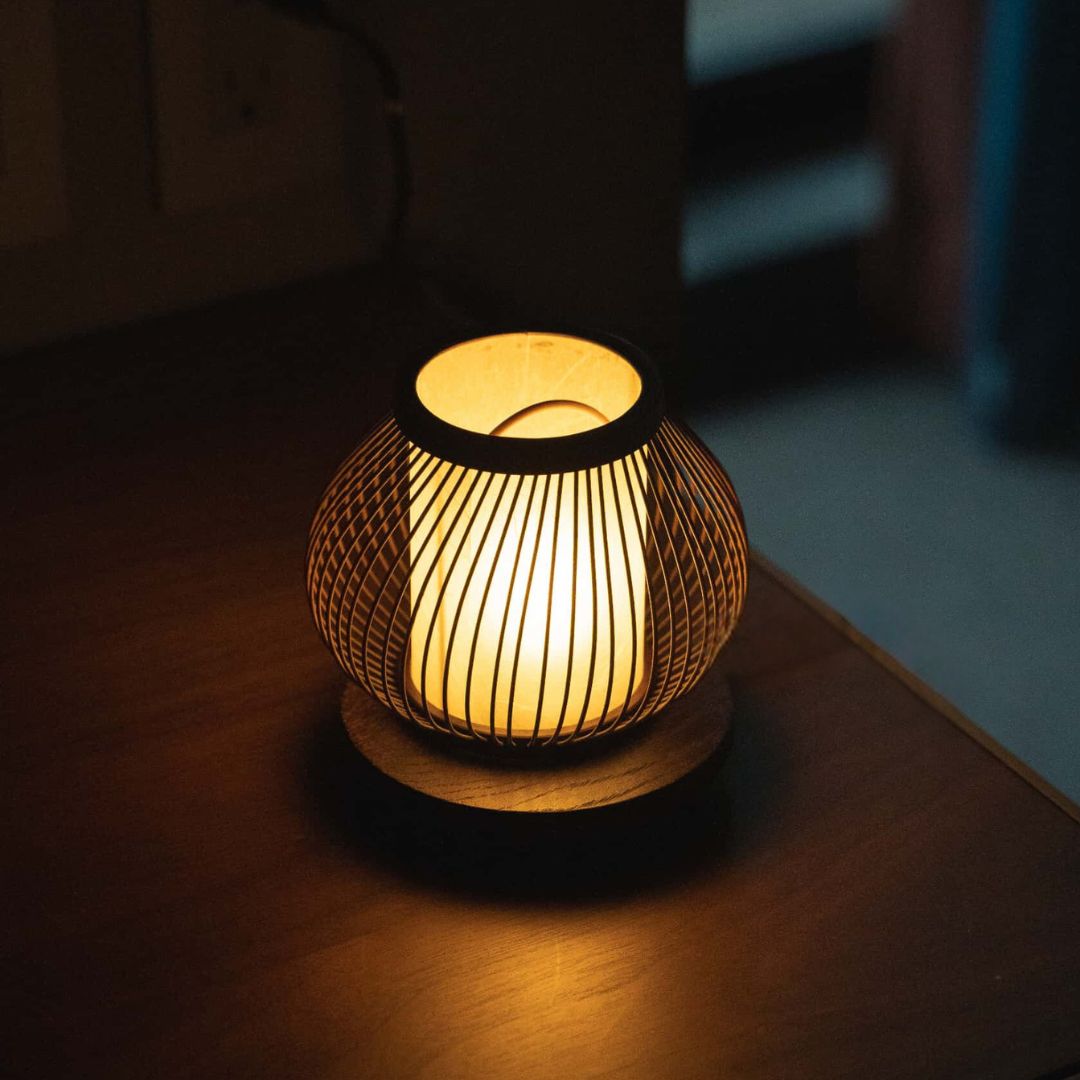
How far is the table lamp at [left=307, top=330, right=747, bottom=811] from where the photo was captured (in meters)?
0.67

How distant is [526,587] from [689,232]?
70.5 inches

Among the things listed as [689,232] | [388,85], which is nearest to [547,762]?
[388,85]

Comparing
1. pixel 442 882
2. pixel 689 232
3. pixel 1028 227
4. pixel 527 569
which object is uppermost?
pixel 527 569

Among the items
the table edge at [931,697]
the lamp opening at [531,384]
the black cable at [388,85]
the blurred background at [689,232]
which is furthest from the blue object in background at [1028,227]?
the lamp opening at [531,384]

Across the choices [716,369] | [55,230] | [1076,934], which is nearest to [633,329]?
[55,230]

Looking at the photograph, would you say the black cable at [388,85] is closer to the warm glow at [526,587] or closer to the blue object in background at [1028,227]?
the warm glow at [526,587]

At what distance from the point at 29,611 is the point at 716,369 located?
1518 mm

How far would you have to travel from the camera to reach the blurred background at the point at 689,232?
1023 mm

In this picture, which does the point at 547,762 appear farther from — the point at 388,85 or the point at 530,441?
the point at 388,85

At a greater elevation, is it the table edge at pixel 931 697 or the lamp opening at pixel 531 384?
the lamp opening at pixel 531 384

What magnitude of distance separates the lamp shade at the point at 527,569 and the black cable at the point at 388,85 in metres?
0.36

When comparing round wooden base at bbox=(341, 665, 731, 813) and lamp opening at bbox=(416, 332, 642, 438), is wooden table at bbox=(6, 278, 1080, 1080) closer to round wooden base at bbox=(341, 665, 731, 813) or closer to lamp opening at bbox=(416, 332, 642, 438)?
round wooden base at bbox=(341, 665, 731, 813)

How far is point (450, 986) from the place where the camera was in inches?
25.2

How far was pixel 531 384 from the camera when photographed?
733mm
